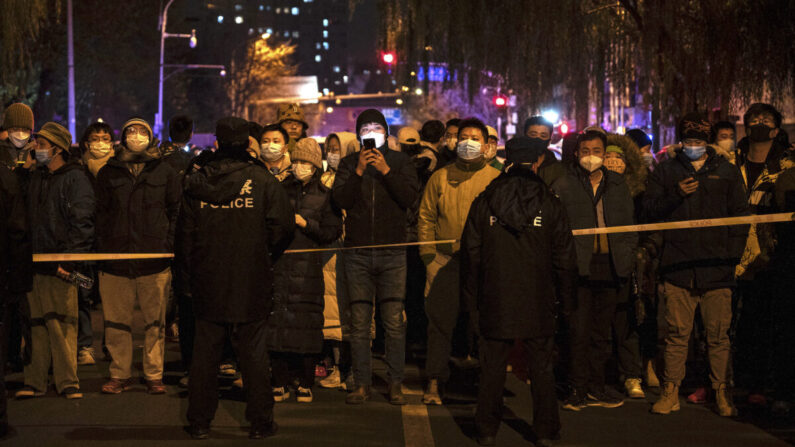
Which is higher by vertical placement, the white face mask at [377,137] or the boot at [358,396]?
the white face mask at [377,137]

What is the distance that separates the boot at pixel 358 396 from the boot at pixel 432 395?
18.5 inches

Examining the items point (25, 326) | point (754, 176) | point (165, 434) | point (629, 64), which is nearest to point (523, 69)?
point (629, 64)

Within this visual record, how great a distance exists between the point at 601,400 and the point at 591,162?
1.92 meters

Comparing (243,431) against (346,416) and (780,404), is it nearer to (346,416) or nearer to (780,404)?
(346,416)

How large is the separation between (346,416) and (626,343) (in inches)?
104

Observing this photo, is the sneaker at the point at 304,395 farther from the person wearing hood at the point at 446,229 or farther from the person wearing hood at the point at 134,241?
the person wearing hood at the point at 134,241

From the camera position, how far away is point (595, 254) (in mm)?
8805

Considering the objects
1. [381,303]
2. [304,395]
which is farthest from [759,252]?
[304,395]

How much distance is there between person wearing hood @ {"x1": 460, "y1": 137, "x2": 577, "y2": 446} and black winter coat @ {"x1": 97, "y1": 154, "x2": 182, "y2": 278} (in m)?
2.95

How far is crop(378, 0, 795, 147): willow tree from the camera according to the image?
1365cm

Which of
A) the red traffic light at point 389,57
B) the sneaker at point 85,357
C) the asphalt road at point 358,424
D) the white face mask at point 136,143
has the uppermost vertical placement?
the red traffic light at point 389,57

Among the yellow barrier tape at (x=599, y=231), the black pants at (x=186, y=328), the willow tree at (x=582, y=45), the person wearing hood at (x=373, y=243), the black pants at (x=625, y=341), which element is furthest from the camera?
the willow tree at (x=582, y=45)

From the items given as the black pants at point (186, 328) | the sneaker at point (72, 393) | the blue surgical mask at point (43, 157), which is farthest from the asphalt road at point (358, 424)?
the blue surgical mask at point (43, 157)

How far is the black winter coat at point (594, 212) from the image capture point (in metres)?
8.72
